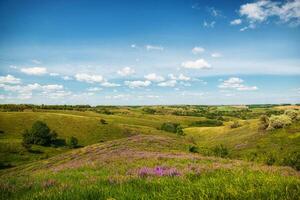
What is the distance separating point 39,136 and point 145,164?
10858cm

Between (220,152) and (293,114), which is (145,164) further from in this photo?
(293,114)

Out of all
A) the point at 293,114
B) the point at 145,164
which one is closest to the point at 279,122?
the point at 293,114

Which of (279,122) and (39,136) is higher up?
(279,122)

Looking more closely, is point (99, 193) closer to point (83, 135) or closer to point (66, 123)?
point (83, 135)

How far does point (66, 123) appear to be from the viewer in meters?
144

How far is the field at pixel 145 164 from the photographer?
515 centimetres

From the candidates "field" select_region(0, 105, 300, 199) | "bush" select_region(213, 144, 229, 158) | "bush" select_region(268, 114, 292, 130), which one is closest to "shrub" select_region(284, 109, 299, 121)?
"bush" select_region(268, 114, 292, 130)

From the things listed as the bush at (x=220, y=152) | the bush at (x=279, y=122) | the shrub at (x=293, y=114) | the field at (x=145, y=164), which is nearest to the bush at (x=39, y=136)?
the field at (x=145, y=164)

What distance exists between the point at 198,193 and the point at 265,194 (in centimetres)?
113

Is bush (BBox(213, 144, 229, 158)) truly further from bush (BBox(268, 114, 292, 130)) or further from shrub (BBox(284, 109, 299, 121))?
shrub (BBox(284, 109, 299, 121))

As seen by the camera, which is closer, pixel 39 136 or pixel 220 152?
pixel 220 152

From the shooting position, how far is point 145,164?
1490cm

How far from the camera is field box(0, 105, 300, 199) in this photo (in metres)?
5.15

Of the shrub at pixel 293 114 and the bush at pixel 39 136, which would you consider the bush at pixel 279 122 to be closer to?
the shrub at pixel 293 114
